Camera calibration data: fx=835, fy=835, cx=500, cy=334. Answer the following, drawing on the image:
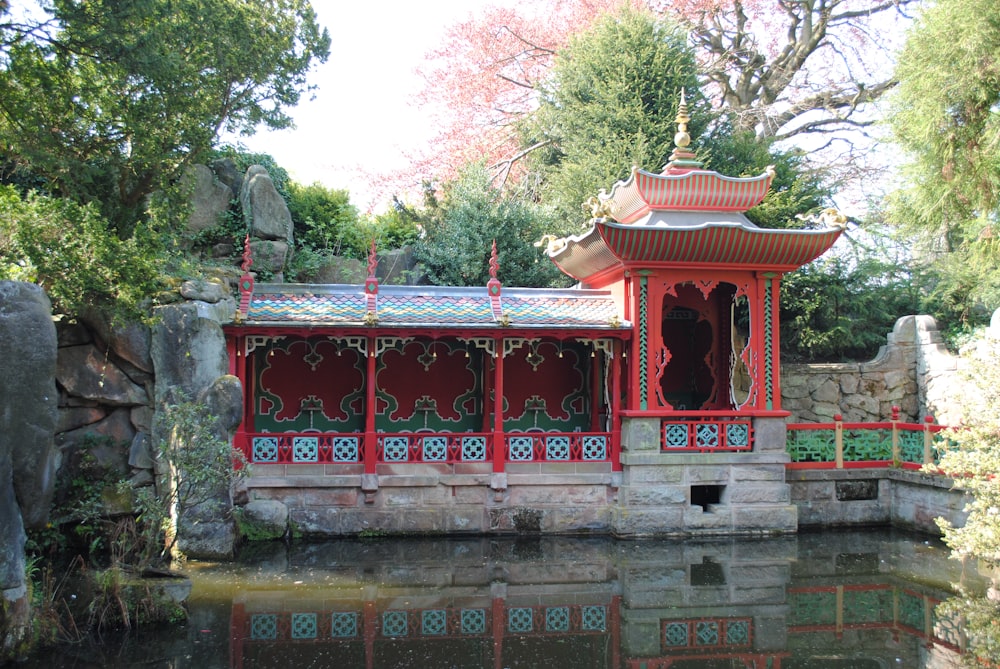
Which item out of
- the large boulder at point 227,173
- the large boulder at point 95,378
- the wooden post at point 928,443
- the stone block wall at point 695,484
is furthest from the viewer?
the large boulder at point 227,173

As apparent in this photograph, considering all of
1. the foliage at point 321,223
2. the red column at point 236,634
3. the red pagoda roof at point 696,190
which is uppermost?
the foliage at point 321,223

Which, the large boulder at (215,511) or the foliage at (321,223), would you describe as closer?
the large boulder at (215,511)

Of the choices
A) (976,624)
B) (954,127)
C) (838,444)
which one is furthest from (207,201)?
(976,624)

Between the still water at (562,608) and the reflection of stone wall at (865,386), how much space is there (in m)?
3.99

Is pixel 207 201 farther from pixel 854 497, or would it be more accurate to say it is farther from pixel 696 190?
pixel 854 497

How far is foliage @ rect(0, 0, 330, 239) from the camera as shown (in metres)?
8.45

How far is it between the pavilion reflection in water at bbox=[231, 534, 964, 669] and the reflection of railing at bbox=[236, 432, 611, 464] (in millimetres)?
1243

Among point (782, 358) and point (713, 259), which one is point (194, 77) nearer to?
point (713, 259)

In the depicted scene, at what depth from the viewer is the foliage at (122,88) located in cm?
845

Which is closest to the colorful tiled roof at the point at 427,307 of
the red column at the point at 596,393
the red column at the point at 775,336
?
the red column at the point at 596,393

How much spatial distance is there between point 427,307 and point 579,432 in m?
2.75

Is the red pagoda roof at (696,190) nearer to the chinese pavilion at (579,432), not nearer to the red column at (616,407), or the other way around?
the chinese pavilion at (579,432)

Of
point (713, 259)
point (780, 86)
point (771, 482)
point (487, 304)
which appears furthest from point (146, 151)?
point (780, 86)

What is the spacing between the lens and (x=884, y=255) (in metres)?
17.2
